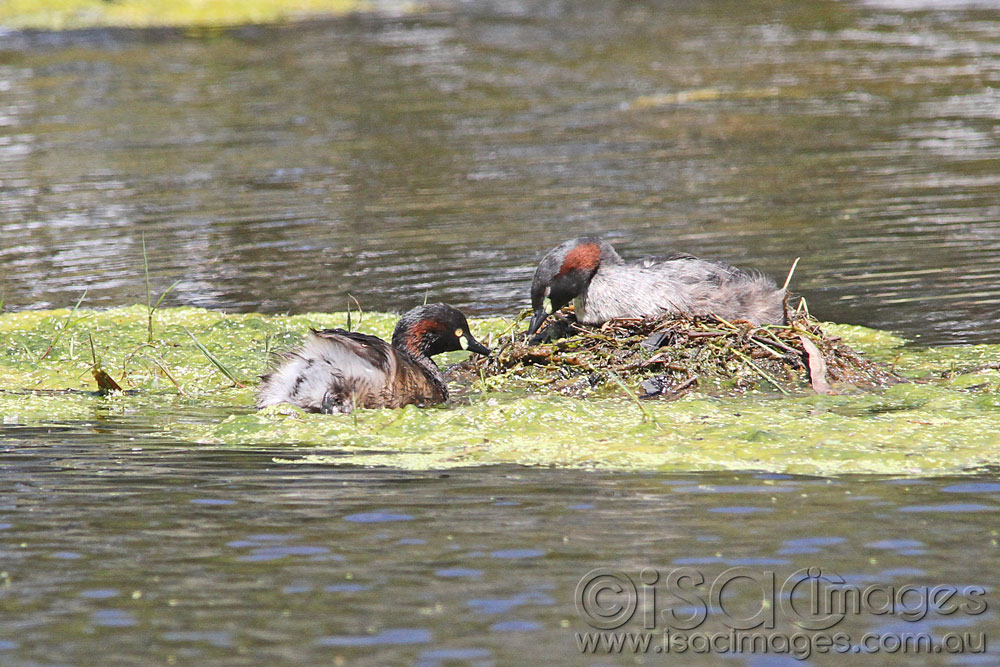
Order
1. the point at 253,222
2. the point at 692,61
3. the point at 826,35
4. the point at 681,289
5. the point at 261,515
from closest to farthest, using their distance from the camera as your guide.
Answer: the point at 261,515
the point at 681,289
the point at 253,222
the point at 692,61
the point at 826,35

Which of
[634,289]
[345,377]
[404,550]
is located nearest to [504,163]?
[634,289]

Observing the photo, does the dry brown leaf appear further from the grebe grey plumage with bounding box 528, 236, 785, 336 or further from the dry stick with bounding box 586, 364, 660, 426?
the dry stick with bounding box 586, 364, 660, 426

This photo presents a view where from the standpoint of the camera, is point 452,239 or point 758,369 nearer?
point 758,369

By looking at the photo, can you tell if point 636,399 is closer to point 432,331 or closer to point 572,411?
point 572,411

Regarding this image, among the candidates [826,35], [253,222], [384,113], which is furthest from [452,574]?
[826,35]

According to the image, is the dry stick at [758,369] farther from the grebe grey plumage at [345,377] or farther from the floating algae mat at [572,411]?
the grebe grey plumage at [345,377]

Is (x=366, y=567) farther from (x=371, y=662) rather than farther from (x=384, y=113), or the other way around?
(x=384, y=113)

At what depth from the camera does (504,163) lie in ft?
61.1

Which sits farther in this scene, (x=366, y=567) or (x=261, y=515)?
(x=261, y=515)

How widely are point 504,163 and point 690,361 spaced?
34.4 ft

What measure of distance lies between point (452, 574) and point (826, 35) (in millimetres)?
27093

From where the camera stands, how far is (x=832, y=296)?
11.3 metres

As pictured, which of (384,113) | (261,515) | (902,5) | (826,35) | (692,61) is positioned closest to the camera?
(261,515)

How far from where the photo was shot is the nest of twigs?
8391mm
